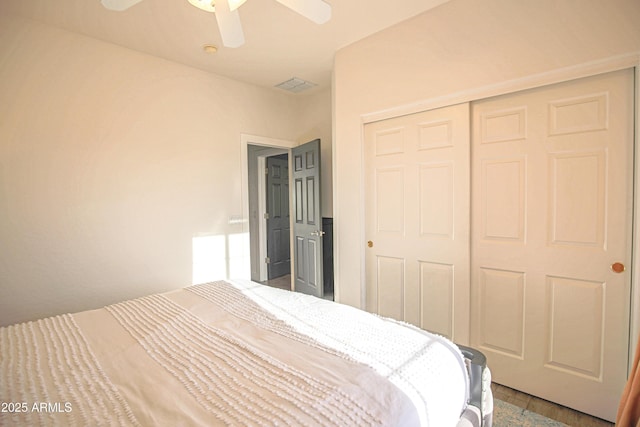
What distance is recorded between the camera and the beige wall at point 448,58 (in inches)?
65.7

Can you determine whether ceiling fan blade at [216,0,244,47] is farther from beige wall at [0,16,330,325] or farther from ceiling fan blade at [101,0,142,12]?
beige wall at [0,16,330,325]

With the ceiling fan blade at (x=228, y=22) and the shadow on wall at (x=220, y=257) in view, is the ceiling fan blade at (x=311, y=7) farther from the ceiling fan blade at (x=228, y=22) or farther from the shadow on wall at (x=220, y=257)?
the shadow on wall at (x=220, y=257)

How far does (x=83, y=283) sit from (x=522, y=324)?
332cm

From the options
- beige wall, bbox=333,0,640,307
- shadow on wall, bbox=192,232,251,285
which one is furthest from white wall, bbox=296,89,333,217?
shadow on wall, bbox=192,232,251,285

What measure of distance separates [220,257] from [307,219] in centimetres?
108

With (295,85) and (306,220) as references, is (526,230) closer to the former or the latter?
(306,220)

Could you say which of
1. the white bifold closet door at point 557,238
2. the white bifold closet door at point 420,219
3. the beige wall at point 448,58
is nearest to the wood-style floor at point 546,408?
the white bifold closet door at point 557,238

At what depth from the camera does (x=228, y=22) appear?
164 cm

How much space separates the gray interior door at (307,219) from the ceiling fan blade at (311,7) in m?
1.78

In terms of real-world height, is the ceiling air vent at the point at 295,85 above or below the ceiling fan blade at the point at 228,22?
above

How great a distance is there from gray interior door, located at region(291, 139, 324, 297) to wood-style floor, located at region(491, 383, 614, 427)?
75.6 inches

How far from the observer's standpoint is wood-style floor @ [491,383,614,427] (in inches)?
67.5

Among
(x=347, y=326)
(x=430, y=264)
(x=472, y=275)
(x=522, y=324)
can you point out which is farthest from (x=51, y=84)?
(x=522, y=324)

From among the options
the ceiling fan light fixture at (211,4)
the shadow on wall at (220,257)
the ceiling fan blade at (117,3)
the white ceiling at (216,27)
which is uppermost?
the white ceiling at (216,27)
